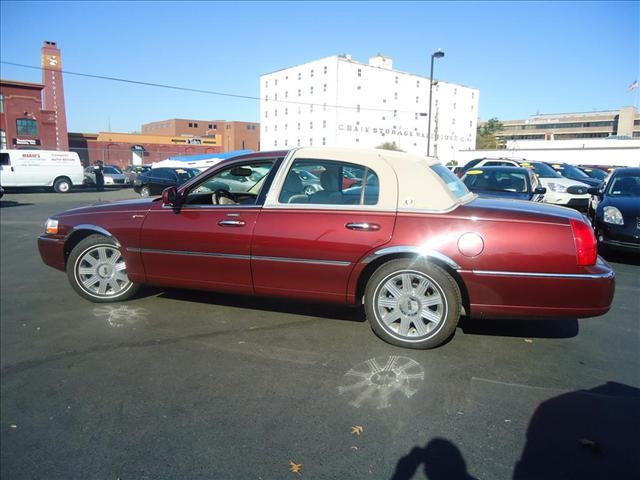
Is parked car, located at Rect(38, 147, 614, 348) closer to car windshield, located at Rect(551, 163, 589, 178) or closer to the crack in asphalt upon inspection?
the crack in asphalt

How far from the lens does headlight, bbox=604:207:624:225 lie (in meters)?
7.07

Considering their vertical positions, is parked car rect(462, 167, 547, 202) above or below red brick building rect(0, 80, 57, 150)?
below

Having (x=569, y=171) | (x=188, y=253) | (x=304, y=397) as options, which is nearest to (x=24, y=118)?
(x=569, y=171)

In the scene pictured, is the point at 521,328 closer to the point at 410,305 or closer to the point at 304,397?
the point at 410,305

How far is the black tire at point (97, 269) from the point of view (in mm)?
4992

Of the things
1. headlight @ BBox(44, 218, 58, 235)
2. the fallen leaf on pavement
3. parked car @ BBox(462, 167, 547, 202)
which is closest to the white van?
headlight @ BBox(44, 218, 58, 235)

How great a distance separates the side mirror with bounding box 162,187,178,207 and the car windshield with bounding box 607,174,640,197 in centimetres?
719

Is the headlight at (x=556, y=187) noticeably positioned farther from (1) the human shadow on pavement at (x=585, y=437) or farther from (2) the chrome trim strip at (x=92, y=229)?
(2) the chrome trim strip at (x=92, y=229)

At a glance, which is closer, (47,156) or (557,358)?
(557,358)

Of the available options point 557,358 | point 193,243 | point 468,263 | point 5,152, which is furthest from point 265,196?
point 5,152

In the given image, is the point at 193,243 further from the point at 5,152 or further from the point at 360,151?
the point at 5,152

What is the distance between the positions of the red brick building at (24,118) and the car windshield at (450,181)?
5051 centimetres

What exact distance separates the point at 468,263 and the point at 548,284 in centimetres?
60

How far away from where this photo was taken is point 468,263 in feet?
12.0
